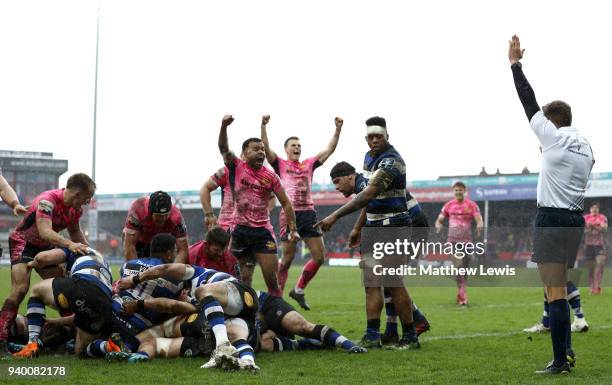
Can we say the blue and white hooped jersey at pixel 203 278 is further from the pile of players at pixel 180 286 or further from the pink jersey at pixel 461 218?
the pink jersey at pixel 461 218

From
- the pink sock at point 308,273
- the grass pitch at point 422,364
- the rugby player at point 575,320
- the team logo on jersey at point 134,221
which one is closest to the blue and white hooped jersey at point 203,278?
the grass pitch at point 422,364

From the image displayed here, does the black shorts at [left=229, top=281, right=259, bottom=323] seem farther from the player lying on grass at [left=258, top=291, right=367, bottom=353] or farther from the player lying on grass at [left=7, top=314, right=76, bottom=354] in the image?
the player lying on grass at [left=7, top=314, right=76, bottom=354]

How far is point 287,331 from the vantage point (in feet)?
26.7

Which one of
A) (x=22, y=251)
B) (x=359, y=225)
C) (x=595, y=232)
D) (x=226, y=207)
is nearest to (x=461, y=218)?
(x=226, y=207)

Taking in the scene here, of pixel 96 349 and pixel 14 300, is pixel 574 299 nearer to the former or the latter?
pixel 96 349

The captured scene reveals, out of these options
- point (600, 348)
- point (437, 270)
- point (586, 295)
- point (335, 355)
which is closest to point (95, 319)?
point (335, 355)

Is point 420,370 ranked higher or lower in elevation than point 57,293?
lower

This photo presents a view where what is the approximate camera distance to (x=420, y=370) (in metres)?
6.85

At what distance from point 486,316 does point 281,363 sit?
5637 millimetres

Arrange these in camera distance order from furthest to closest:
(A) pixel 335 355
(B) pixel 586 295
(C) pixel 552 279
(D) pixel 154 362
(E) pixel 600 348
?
(B) pixel 586 295 → (E) pixel 600 348 → (A) pixel 335 355 → (D) pixel 154 362 → (C) pixel 552 279

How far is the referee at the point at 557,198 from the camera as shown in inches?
257

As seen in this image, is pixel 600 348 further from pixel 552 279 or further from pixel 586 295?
pixel 586 295

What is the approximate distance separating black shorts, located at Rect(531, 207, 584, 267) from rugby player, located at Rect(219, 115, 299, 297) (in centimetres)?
387

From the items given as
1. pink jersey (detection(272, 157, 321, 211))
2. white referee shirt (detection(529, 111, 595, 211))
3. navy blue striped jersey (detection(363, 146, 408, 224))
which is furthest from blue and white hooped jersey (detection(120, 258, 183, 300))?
pink jersey (detection(272, 157, 321, 211))
